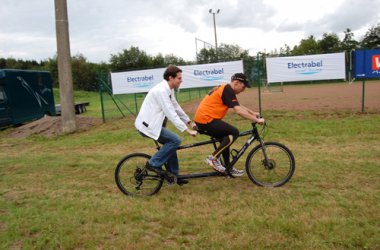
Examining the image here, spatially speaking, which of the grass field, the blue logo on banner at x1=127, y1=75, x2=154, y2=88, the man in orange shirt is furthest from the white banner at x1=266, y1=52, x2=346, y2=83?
the man in orange shirt

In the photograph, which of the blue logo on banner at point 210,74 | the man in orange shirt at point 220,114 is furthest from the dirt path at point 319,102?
the man in orange shirt at point 220,114

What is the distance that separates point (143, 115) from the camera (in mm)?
5168

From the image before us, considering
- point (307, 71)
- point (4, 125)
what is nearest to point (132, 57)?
point (4, 125)

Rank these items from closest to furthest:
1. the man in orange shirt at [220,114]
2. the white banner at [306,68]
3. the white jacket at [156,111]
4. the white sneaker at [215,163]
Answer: the white jacket at [156,111] < the man in orange shirt at [220,114] < the white sneaker at [215,163] < the white banner at [306,68]

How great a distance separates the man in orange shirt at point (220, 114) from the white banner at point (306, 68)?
750cm

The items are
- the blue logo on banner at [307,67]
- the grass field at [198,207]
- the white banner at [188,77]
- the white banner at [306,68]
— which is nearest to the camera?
the grass field at [198,207]

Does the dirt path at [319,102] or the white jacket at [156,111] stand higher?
the white jacket at [156,111]

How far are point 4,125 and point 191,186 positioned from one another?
1201 cm

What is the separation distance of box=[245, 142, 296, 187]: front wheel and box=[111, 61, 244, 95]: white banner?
7589 mm

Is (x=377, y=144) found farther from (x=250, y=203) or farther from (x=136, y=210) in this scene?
(x=136, y=210)

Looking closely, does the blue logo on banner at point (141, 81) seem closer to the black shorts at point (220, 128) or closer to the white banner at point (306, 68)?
the white banner at point (306, 68)

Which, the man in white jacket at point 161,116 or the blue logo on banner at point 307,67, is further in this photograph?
the blue logo on banner at point 307,67

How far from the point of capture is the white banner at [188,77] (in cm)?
1306

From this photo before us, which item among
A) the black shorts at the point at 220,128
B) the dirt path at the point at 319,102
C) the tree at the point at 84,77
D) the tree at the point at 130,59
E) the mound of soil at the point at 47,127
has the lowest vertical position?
the mound of soil at the point at 47,127
